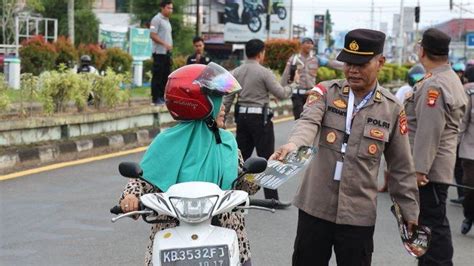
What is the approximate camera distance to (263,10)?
44.6 metres

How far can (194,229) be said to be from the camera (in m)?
3.09

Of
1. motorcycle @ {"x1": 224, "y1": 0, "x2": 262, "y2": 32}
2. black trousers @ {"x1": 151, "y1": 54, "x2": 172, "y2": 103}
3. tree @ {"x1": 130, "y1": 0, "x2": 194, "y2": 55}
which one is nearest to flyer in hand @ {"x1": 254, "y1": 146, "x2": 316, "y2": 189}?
black trousers @ {"x1": 151, "y1": 54, "x2": 172, "y2": 103}

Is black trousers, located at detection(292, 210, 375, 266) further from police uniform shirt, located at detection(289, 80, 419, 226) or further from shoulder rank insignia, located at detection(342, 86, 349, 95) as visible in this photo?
shoulder rank insignia, located at detection(342, 86, 349, 95)

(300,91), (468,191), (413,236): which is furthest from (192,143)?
(300,91)

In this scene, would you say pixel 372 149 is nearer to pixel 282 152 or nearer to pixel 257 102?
pixel 282 152

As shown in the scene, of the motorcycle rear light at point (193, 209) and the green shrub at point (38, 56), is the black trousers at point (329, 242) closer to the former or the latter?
the motorcycle rear light at point (193, 209)

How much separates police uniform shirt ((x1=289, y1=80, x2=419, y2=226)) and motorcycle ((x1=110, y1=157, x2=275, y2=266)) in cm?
92

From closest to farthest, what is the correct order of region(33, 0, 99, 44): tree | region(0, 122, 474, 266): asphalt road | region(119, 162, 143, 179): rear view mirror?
region(119, 162, 143, 179): rear view mirror < region(0, 122, 474, 266): asphalt road < region(33, 0, 99, 44): tree

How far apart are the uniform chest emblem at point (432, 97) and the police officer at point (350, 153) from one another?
1.09 metres

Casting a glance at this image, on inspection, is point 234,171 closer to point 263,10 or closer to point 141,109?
point 141,109

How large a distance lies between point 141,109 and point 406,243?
9.05 metres

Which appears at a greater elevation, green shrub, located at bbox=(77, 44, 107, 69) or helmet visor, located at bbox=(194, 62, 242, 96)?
helmet visor, located at bbox=(194, 62, 242, 96)

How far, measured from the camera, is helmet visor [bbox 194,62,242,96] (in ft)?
11.2

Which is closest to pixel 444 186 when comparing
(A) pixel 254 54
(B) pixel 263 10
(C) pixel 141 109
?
(A) pixel 254 54
